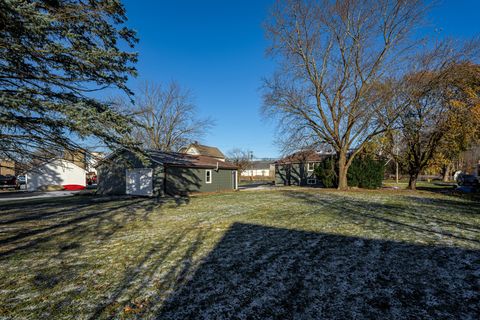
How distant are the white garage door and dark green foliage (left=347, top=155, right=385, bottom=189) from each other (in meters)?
16.2

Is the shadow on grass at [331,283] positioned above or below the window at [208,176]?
below

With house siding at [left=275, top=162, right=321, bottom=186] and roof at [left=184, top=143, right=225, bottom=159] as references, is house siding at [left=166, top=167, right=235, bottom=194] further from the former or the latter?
roof at [left=184, top=143, right=225, bottom=159]

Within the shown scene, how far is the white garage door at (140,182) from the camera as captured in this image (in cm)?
1667

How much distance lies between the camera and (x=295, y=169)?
28.2m

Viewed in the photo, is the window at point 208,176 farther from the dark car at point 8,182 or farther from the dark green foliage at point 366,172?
the dark car at point 8,182

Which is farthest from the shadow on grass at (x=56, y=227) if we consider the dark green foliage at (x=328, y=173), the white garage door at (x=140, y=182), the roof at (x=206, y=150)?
the roof at (x=206, y=150)

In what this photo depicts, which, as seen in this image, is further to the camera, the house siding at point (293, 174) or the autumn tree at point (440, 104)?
the house siding at point (293, 174)

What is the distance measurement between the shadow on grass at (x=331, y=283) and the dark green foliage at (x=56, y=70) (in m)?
3.74

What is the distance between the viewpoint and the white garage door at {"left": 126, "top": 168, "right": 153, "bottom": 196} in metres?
16.7

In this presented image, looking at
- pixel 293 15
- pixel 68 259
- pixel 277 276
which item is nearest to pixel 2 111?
pixel 68 259

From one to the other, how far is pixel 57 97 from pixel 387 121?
18.8 meters

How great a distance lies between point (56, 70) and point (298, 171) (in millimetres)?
25209

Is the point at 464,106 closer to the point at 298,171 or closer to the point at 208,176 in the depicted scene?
the point at 298,171

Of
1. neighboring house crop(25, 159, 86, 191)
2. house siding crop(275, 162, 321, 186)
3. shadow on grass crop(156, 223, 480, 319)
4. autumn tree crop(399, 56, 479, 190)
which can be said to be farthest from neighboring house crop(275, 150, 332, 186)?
shadow on grass crop(156, 223, 480, 319)
